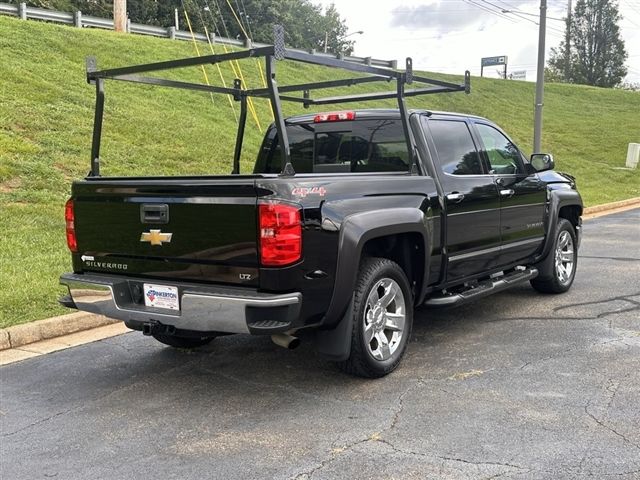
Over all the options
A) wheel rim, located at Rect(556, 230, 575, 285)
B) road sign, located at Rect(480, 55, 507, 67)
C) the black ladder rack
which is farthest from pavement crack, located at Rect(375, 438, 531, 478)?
road sign, located at Rect(480, 55, 507, 67)

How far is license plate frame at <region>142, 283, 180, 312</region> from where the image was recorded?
13.1ft

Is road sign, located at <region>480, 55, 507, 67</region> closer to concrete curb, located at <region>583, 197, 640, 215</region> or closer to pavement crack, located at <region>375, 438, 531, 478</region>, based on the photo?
concrete curb, located at <region>583, 197, 640, 215</region>

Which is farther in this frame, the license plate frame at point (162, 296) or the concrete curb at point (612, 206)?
the concrete curb at point (612, 206)

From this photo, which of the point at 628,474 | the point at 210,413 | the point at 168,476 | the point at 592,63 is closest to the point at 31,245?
the point at 210,413

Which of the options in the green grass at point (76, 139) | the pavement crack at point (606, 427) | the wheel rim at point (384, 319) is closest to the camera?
the pavement crack at point (606, 427)

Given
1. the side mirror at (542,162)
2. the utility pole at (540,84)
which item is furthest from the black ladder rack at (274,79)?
→ the utility pole at (540,84)

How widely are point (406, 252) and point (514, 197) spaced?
5.78ft

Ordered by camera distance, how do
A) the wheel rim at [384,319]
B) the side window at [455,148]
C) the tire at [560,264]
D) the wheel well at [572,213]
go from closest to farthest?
1. the wheel rim at [384,319]
2. the side window at [455,148]
3. the tire at [560,264]
4. the wheel well at [572,213]

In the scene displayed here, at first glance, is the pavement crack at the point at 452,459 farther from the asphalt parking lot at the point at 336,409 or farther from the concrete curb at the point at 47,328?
the concrete curb at the point at 47,328

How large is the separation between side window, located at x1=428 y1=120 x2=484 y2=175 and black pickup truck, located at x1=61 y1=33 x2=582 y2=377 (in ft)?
0.05

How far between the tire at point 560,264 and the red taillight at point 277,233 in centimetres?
385

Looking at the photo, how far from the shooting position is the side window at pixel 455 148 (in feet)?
17.3

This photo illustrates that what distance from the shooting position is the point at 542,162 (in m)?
6.45

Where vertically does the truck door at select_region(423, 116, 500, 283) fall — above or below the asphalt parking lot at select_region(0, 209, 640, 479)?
above
